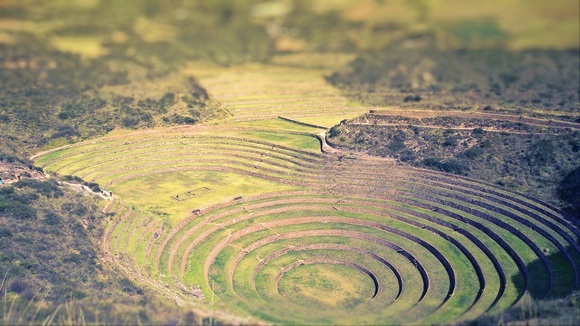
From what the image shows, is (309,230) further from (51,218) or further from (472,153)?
(51,218)

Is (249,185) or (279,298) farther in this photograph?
(249,185)

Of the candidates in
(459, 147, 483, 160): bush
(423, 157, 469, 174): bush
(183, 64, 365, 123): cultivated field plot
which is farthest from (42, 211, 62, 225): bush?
(459, 147, 483, 160): bush

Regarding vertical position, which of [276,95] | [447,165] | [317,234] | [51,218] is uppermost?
[276,95]

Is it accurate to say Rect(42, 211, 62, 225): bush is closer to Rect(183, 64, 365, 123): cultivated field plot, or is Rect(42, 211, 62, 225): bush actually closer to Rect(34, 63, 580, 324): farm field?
Rect(34, 63, 580, 324): farm field

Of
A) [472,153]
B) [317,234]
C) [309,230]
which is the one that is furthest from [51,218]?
[472,153]

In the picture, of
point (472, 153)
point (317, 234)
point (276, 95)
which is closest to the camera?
point (317, 234)

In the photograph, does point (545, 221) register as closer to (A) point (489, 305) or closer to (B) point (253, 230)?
(A) point (489, 305)

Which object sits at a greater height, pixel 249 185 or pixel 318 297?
pixel 249 185

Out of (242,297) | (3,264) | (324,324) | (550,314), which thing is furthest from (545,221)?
(3,264)
